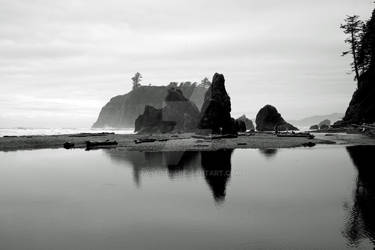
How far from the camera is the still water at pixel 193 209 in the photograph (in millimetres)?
12484

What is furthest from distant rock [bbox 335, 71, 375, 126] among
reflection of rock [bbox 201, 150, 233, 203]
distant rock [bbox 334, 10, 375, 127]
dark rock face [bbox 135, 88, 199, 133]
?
dark rock face [bbox 135, 88, 199, 133]

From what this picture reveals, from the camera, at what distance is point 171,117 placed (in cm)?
13688

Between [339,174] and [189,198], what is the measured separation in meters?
14.4

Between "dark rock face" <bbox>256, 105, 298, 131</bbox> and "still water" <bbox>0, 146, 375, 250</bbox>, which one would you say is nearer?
"still water" <bbox>0, 146, 375, 250</bbox>

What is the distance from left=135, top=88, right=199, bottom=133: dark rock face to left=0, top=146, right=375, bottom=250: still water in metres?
96.7

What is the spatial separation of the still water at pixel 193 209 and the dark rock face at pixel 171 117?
3808 inches

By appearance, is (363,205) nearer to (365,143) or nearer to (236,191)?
(236,191)

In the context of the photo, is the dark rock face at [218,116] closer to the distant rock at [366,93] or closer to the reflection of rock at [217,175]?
the distant rock at [366,93]

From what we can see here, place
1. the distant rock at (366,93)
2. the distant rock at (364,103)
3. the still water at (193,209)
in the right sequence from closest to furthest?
the still water at (193,209)
the distant rock at (364,103)
the distant rock at (366,93)

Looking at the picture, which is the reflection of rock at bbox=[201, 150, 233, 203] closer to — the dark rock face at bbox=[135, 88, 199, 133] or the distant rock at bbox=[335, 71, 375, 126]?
the distant rock at bbox=[335, 71, 375, 126]

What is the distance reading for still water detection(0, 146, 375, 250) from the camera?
492 inches

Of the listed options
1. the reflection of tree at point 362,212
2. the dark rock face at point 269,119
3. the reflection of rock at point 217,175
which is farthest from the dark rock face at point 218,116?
the reflection of tree at point 362,212

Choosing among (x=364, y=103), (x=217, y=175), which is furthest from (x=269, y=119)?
(x=217, y=175)

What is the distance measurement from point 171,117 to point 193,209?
395ft
